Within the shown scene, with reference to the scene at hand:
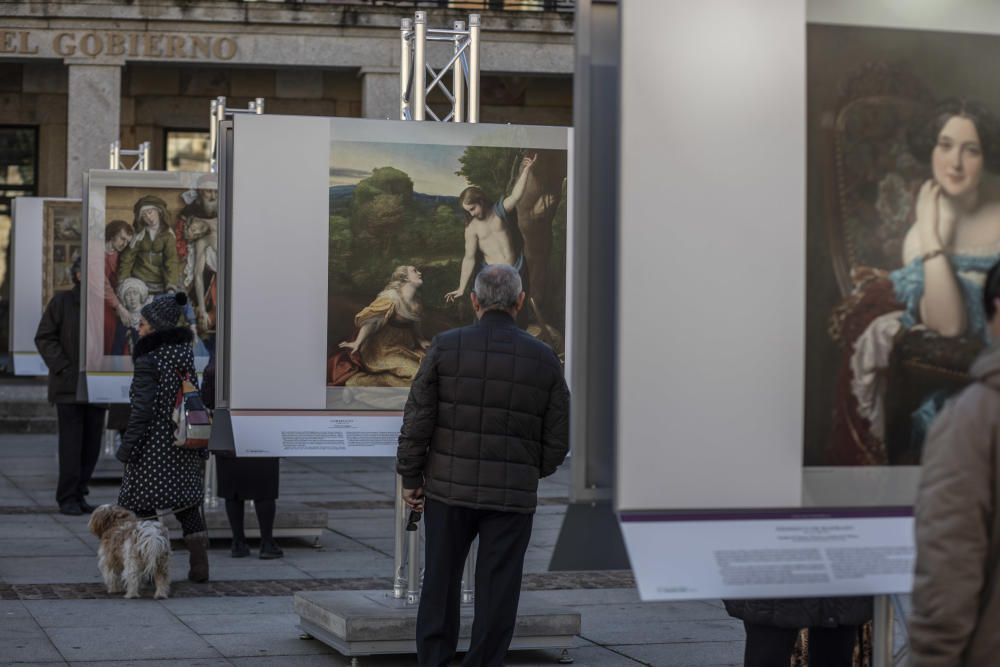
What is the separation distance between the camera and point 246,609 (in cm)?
962

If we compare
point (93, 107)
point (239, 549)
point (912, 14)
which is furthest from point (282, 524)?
point (93, 107)

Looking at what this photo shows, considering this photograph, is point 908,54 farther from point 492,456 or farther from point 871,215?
point 492,456

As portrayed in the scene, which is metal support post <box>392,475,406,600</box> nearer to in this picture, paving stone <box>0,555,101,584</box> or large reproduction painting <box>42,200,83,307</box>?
paving stone <box>0,555,101,584</box>

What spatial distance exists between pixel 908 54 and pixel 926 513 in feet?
4.56

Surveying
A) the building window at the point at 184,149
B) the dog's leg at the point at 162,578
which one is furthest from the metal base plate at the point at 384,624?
the building window at the point at 184,149

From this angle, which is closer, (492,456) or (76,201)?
(492,456)

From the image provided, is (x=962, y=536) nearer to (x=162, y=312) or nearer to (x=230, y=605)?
(x=230, y=605)

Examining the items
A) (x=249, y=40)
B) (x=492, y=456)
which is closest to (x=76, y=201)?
(x=249, y=40)

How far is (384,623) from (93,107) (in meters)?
18.2

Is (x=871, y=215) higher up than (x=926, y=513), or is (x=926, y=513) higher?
(x=871, y=215)

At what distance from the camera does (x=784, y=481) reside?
4203mm

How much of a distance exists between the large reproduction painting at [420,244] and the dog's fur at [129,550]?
198 centimetres

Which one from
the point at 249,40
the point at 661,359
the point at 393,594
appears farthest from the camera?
the point at 249,40

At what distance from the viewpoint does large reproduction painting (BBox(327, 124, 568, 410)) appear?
862 cm
